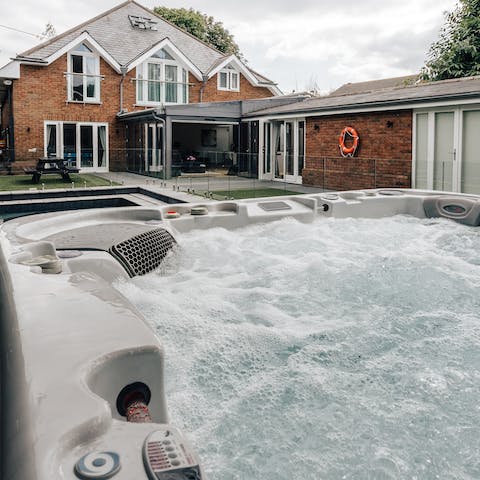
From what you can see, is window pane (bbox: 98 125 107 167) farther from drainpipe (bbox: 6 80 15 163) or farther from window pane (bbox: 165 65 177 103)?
window pane (bbox: 165 65 177 103)

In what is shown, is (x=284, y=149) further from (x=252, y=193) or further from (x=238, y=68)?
(x=238, y=68)

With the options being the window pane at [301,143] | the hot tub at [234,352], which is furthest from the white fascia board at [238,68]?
the hot tub at [234,352]

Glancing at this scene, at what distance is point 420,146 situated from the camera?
423 inches

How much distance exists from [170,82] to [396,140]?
1130 cm

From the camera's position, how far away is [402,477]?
1719 mm

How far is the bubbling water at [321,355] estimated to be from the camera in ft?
6.09

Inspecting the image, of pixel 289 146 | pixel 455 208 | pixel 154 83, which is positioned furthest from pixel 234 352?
pixel 154 83

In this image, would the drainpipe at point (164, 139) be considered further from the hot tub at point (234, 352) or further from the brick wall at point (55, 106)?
the hot tub at point (234, 352)

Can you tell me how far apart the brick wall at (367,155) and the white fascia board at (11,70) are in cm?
998

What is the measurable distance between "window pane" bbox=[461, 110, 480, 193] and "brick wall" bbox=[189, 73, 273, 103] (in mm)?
12762

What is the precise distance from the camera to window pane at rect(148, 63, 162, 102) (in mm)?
19789

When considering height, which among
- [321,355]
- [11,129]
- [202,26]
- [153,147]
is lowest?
[321,355]

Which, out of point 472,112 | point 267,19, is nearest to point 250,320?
point 472,112

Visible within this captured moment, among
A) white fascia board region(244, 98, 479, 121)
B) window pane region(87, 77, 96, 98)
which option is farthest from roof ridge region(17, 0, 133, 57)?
white fascia board region(244, 98, 479, 121)
